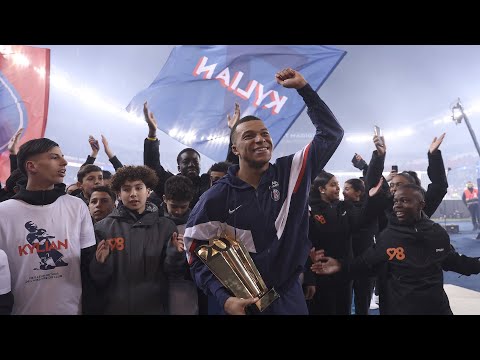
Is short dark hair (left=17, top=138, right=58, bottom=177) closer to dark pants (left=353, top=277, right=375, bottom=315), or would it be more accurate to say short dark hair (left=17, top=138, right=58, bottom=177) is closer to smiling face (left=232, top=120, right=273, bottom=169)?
smiling face (left=232, top=120, right=273, bottom=169)

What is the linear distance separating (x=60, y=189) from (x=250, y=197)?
3.98ft

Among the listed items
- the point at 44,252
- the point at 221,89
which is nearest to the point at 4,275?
the point at 44,252

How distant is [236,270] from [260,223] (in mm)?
259

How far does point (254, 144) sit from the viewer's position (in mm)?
1808

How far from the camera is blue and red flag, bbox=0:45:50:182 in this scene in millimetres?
5090

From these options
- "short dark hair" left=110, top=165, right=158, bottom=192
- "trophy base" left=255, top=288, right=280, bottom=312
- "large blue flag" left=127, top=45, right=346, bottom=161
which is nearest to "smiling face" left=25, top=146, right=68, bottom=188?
"short dark hair" left=110, top=165, right=158, bottom=192

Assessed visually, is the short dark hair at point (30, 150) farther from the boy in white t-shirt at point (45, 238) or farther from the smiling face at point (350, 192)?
the smiling face at point (350, 192)

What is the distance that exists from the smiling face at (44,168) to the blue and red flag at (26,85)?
3172 mm

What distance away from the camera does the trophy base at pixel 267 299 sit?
1543mm

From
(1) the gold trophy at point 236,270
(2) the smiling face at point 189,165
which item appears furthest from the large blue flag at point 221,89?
(1) the gold trophy at point 236,270

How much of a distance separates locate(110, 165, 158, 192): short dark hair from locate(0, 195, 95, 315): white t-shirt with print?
13.5 inches

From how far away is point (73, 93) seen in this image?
2716 centimetres
